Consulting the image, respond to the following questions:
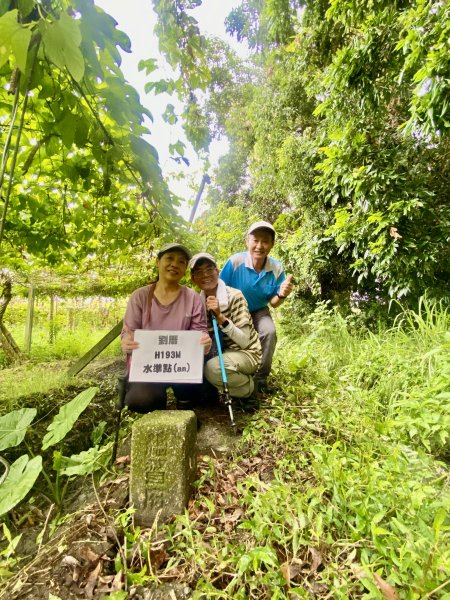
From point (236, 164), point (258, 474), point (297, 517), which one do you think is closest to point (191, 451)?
point (258, 474)

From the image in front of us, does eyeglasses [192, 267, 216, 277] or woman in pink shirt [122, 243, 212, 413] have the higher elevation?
eyeglasses [192, 267, 216, 277]

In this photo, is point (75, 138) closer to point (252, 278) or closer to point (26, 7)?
point (26, 7)

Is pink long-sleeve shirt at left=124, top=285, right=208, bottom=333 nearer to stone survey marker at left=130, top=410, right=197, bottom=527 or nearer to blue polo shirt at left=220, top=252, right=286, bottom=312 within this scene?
blue polo shirt at left=220, top=252, right=286, bottom=312

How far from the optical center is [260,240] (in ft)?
9.29

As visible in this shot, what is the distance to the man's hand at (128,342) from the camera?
6.97 ft

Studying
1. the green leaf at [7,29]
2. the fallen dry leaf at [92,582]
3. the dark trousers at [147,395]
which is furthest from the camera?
the dark trousers at [147,395]

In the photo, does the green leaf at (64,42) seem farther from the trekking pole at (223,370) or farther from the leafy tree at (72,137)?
the trekking pole at (223,370)

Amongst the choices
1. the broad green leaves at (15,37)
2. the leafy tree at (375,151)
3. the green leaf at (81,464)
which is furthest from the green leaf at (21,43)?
the leafy tree at (375,151)

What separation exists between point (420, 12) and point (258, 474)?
4.08 m

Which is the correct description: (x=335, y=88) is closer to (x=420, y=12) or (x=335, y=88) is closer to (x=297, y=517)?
(x=420, y=12)

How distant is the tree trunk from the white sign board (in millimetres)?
4678

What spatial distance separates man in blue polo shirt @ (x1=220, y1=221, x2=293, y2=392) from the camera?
9.38 feet

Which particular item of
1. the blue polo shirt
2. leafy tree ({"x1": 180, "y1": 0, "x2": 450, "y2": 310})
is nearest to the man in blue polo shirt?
the blue polo shirt

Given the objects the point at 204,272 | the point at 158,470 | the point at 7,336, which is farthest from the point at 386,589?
the point at 7,336
